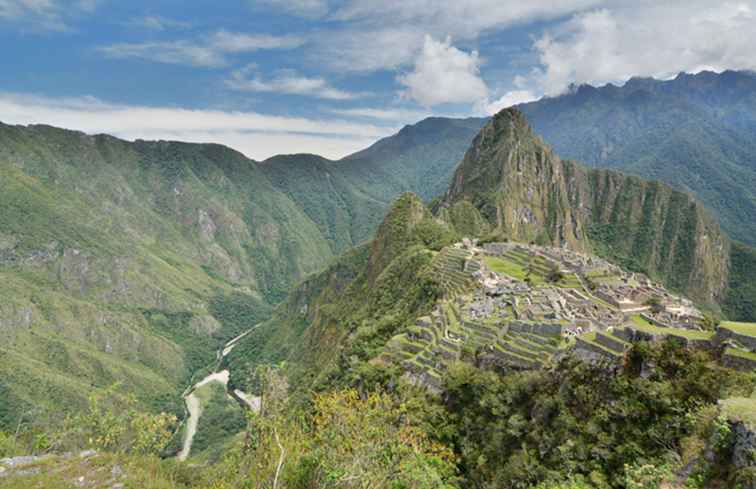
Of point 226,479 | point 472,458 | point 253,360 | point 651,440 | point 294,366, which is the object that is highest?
point 651,440

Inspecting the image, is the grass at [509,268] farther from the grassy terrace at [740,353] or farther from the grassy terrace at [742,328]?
the grassy terrace at [740,353]

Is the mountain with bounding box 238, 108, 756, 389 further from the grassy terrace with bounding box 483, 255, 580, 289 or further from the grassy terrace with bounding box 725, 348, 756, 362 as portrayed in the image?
the grassy terrace with bounding box 725, 348, 756, 362

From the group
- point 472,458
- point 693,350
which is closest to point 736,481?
point 693,350

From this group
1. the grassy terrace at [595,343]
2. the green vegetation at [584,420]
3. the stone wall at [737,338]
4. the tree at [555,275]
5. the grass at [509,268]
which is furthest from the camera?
the grass at [509,268]

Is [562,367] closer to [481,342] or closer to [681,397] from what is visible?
[681,397]

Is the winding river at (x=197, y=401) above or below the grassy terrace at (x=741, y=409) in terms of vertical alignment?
below

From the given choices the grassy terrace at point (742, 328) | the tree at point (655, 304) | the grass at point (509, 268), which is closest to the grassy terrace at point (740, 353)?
the grassy terrace at point (742, 328)

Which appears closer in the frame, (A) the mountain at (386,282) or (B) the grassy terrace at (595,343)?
(B) the grassy terrace at (595,343)

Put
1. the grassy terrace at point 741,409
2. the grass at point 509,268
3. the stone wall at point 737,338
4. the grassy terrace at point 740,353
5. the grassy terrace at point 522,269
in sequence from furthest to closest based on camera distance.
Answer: the grass at point 509,268
the grassy terrace at point 522,269
the stone wall at point 737,338
the grassy terrace at point 740,353
the grassy terrace at point 741,409

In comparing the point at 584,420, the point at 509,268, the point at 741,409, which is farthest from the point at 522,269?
the point at 741,409

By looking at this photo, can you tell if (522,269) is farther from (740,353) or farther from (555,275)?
(740,353)

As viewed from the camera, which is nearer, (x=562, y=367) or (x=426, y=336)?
(x=562, y=367)
